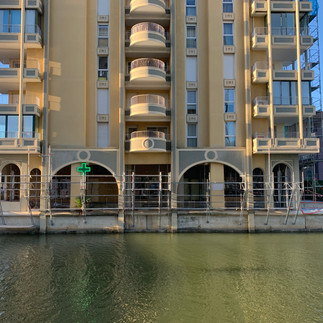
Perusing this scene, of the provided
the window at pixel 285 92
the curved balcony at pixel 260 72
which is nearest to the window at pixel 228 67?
the curved balcony at pixel 260 72

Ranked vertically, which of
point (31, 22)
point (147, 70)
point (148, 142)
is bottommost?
point (148, 142)

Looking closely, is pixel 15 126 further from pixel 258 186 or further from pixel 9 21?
pixel 258 186

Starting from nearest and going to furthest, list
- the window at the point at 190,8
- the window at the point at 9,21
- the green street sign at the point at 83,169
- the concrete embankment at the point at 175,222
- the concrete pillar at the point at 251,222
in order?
the concrete embankment at the point at 175,222
the concrete pillar at the point at 251,222
the green street sign at the point at 83,169
the window at the point at 9,21
the window at the point at 190,8

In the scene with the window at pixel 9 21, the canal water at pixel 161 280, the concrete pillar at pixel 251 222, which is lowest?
the canal water at pixel 161 280

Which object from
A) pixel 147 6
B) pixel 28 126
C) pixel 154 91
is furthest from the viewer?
pixel 154 91

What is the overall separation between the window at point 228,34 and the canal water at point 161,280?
14882mm

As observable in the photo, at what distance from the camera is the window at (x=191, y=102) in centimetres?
2359

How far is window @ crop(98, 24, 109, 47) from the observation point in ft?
76.7

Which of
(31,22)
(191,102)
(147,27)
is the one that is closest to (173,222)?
(191,102)

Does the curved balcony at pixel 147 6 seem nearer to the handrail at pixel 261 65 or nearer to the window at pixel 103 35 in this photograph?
the window at pixel 103 35

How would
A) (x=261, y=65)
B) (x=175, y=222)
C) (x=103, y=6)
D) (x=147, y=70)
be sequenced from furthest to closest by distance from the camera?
(x=103, y=6), (x=261, y=65), (x=147, y=70), (x=175, y=222)

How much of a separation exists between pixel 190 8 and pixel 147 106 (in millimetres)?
8930

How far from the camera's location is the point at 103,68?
917 inches

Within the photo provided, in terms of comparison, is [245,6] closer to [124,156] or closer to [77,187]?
[124,156]
